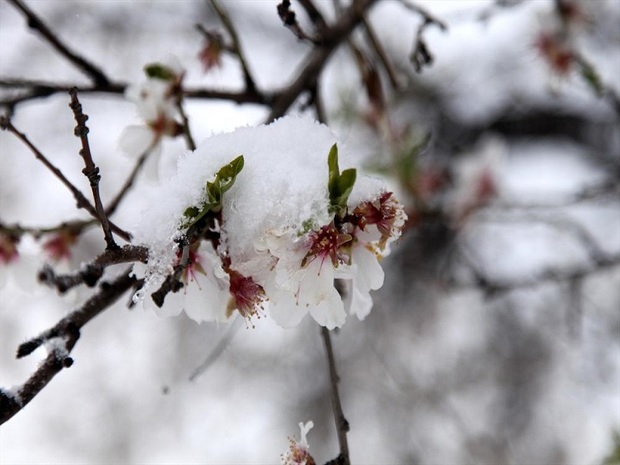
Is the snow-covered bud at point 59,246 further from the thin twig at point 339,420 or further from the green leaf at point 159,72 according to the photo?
the thin twig at point 339,420

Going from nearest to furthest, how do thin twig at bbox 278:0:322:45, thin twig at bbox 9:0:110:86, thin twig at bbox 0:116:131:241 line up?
thin twig at bbox 0:116:131:241, thin twig at bbox 278:0:322:45, thin twig at bbox 9:0:110:86

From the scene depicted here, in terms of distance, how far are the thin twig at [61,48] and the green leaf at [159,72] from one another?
0.40 feet

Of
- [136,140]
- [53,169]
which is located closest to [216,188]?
[53,169]

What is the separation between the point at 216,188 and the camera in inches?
25.0

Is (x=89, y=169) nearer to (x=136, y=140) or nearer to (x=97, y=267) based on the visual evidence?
(x=97, y=267)

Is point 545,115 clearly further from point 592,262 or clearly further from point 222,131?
point 222,131

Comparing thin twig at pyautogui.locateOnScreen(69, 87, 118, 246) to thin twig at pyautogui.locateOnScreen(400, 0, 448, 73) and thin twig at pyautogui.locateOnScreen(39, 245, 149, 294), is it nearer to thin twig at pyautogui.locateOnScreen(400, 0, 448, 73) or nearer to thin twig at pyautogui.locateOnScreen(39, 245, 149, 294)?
thin twig at pyautogui.locateOnScreen(39, 245, 149, 294)

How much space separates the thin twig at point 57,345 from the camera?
61 centimetres

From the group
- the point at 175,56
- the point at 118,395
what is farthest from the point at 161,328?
the point at 175,56

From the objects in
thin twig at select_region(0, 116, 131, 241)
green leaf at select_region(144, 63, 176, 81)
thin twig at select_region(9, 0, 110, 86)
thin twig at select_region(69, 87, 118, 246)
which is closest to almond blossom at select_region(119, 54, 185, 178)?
green leaf at select_region(144, 63, 176, 81)

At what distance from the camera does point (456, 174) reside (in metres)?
3.01

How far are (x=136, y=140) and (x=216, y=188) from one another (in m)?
0.45

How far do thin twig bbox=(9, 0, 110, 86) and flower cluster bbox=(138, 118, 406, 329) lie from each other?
1.67 feet

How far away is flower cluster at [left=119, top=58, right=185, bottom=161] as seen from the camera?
104 cm
